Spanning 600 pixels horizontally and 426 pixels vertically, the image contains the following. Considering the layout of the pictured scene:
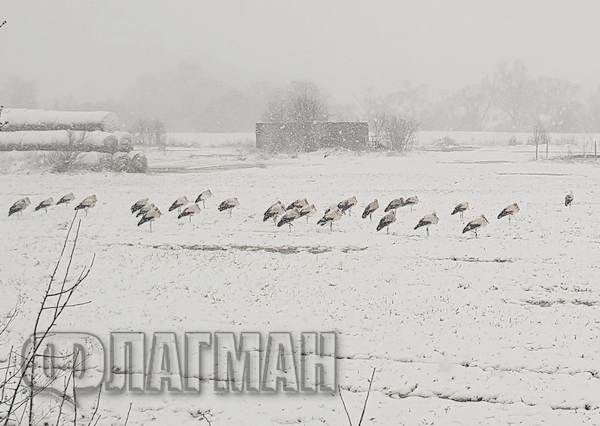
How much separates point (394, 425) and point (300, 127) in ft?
185

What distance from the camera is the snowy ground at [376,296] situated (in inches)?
335

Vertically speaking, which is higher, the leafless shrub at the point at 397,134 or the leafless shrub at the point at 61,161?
the leafless shrub at the point at 397,134

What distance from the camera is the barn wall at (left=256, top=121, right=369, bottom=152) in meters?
61.0

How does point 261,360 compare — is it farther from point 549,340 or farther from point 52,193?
point 52,193

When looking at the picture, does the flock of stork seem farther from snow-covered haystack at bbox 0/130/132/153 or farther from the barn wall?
the barn wall

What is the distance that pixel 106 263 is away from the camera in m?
15.7

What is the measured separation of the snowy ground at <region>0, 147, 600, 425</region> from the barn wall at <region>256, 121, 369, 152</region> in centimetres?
3567

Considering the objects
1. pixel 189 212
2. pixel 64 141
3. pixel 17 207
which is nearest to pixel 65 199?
pixel 17 207

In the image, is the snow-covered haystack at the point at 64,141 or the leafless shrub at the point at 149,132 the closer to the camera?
the snow-covered haystack at the point at 64,141

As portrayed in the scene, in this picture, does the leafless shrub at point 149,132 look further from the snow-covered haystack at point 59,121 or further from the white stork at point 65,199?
the white stork at point 65,199

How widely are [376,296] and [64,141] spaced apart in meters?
33.2

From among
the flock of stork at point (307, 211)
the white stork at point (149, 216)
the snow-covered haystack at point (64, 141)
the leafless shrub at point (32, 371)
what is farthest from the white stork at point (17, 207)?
the snow-covered haystack at point (64, 141)

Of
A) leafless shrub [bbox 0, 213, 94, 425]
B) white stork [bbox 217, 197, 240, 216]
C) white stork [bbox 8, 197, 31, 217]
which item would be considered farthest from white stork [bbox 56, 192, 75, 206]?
white stork [bbox 217, 197, 240, 216]

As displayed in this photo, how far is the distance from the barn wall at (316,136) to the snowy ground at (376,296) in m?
35.7
